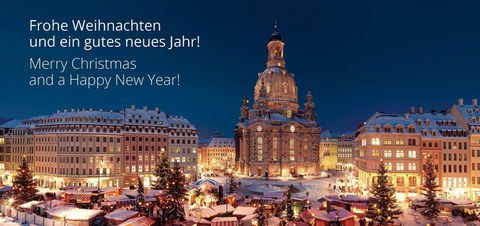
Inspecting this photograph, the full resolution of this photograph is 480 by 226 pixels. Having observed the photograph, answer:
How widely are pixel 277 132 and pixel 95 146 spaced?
2274 inches

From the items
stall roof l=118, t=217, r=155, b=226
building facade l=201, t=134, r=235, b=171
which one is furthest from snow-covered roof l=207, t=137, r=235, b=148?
stall roof l=118, t=217, r=155, b=226

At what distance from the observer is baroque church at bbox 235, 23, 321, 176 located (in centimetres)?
11438

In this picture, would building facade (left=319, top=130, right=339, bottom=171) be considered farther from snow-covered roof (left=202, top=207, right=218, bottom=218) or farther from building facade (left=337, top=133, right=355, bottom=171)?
snow-covered roof (left=202, top=207, right=218, bottom=218)

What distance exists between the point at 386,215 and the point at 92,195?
4030 centimetres

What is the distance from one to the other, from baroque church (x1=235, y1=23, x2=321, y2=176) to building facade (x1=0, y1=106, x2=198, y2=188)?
2934 cm

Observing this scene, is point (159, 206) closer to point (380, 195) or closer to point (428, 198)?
point (380, 195)

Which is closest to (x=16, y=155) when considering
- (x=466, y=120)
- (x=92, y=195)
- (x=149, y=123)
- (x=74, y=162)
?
(x=74, y=162)

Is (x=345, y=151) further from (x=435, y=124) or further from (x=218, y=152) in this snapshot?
(x=435, y=124)

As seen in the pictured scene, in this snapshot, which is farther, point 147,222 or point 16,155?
point 16,155

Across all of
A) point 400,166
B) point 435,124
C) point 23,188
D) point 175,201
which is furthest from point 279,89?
point 23,188

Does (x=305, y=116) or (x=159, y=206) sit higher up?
(x=305, y=116)

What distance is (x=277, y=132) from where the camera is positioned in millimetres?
116312

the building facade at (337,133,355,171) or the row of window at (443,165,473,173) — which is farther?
the building facade at (337,133,355,171)

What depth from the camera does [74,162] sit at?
75.7 m
